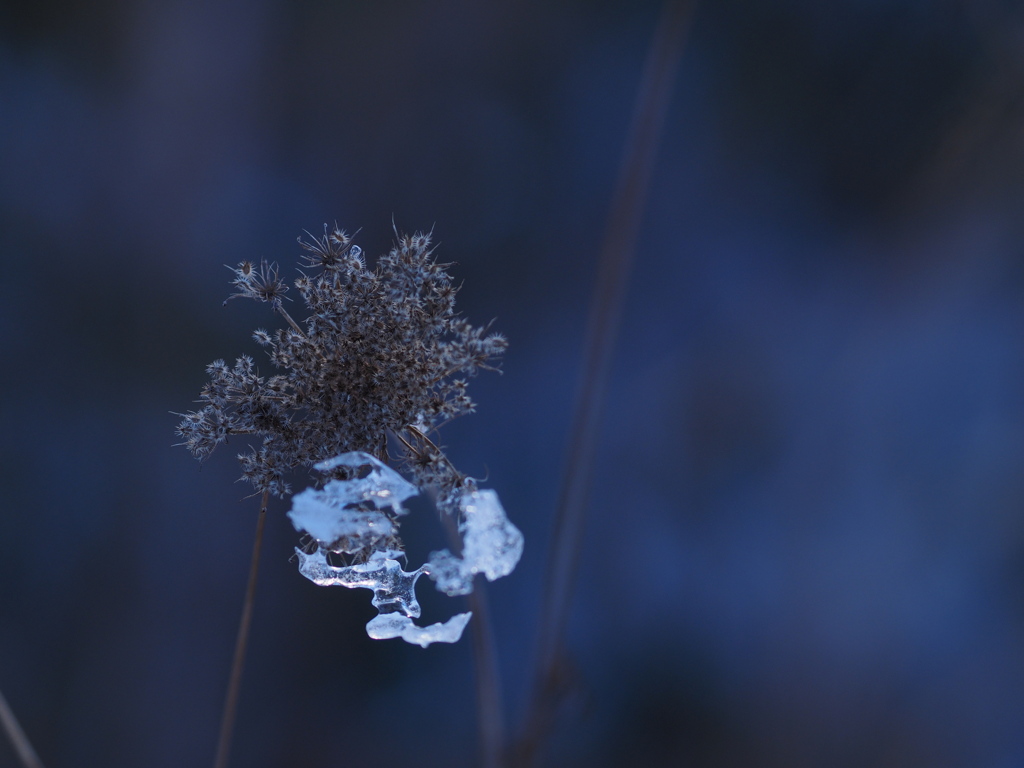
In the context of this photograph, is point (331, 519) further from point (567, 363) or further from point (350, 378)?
point (567, 363)

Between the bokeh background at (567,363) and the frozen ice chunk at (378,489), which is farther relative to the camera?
the bokeh background at (567,363)

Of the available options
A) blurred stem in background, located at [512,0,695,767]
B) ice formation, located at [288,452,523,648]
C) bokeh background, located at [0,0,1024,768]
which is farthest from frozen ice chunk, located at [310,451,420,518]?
bokeh background, located at [0,0,1024,768]

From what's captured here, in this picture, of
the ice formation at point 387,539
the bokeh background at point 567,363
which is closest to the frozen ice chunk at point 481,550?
the ice formation at point 387,539

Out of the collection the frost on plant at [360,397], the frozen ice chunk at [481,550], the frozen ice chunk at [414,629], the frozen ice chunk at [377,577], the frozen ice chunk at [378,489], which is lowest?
the frozen ice chunk at [414,629]

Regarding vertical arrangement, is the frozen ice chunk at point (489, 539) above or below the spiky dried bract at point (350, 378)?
below

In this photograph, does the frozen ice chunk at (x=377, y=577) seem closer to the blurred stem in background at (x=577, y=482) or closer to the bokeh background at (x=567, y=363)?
the blurred stem in background at (x=577, y=482)

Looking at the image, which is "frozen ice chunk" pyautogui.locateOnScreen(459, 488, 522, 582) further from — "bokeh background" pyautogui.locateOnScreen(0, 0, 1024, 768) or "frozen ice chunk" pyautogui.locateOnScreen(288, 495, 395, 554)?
"bokeh background" pyautogui.locateOnScreen(0, 0, 1024, 768)
